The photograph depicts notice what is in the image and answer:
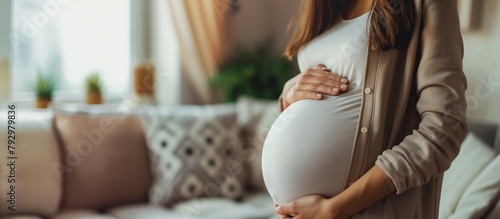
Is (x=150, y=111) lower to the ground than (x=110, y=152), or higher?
higher

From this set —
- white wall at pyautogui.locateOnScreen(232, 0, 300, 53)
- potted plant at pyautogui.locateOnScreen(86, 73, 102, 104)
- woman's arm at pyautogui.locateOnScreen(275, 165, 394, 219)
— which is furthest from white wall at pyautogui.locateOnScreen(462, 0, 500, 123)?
potted plant at pyautogui.locateOnScreen(86, 73, 102, 104)

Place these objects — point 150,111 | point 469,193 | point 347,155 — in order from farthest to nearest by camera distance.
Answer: point 150,111 → point 469,193 → point 347,155

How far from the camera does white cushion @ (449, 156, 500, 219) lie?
114 cm

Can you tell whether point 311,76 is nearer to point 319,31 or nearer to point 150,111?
point 319,31

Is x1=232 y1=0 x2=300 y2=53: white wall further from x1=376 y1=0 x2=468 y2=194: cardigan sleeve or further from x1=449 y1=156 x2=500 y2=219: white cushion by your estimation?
x1=376 y1=0 x2=468 y2=194: cardigan sleeve

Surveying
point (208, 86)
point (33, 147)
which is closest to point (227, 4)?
point (208, 86)

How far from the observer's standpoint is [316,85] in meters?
0.87

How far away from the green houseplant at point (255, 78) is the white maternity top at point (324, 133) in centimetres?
157

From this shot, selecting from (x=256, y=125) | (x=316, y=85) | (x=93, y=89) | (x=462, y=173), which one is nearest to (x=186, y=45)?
(x=93, y=89)

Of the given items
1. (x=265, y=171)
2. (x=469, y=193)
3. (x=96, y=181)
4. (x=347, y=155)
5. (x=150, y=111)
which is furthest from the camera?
(x=150, y=111)

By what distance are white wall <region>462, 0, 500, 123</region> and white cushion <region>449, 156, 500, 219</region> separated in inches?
15.5

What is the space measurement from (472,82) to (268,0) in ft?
4.89

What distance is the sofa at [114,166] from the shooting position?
1.72 metres

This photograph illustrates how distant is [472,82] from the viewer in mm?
1549
